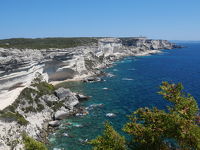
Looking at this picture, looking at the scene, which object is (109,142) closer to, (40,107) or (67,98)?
(40,107)

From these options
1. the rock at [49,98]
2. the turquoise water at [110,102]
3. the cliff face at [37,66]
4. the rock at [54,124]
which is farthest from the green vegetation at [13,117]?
the rock at [49,98]

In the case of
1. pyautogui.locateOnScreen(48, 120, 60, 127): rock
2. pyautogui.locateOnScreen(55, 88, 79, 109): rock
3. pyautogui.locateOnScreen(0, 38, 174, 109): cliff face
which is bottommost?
pyautogui.locateOnScreen(48, 120, 60, 127): rock

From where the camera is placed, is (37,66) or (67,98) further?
(37,66)

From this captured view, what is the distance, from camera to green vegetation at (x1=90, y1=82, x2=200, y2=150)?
11781 mm

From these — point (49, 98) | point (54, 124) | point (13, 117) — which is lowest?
point (54, 124)

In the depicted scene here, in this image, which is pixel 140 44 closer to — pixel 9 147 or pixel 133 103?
pixel 133 103

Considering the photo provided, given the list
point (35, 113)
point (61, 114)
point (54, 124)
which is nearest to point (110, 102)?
point (61, 114)

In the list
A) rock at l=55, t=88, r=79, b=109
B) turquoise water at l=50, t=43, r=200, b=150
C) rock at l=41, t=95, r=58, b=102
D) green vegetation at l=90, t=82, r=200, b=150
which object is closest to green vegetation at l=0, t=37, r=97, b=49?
turquoise water at l=50, t=43, r=200, b=150

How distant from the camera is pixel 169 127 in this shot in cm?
1234

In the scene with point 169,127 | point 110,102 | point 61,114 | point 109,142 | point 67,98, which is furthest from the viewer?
point 110,102

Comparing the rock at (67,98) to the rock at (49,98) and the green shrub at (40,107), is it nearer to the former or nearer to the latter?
the rock at (49,98)

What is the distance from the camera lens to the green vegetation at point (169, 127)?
38.7ft

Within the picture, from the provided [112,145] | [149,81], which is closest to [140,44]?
[149,81]

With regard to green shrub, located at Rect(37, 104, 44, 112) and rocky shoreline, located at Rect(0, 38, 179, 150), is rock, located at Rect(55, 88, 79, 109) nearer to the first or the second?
rocky shoreline, located at Rect(0, 38, 179, 150)
